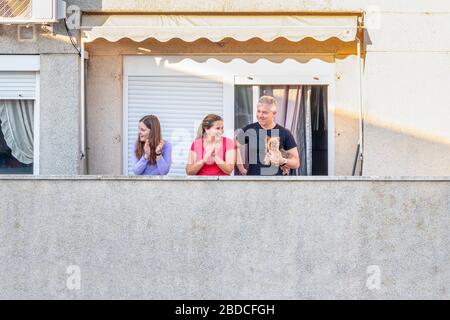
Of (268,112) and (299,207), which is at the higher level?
(268,112)

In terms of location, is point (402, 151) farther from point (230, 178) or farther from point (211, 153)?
point (230, 178)

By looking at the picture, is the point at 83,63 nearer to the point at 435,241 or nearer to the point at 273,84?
the point at 273,84

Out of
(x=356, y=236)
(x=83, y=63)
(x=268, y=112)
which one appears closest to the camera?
(x=356, y=236)

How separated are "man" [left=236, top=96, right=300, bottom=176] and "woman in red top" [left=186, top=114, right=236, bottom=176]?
293mm

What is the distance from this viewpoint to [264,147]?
1111 cm

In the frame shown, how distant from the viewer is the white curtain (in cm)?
1212

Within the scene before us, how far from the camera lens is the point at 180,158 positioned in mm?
12211

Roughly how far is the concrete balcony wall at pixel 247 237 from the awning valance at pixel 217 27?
6.78 feet

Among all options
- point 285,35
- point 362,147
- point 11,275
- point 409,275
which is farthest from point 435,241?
point 11,275

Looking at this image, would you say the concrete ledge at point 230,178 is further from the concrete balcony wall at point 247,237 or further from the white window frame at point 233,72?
the white window frame at point 233,72

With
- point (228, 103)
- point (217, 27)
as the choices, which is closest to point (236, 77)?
point (228, 103)

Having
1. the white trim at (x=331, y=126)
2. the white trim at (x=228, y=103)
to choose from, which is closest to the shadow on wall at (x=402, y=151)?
the white trim at (x=331, y=126)

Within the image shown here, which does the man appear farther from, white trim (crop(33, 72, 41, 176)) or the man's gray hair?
white trim (crop(33, 72, 41, 176))

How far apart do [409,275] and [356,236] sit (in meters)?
0.64
